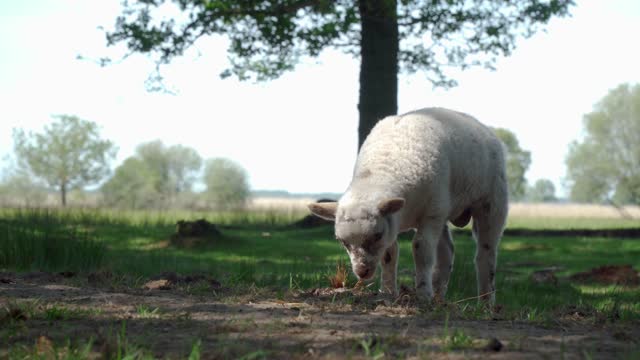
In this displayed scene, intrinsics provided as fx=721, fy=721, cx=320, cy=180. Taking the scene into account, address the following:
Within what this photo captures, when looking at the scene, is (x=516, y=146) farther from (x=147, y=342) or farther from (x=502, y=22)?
(x=147, y=342)

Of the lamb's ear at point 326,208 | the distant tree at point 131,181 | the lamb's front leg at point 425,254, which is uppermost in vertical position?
the distant tree at point 131,181

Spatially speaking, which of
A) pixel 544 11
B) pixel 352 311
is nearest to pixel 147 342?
pixel 352 311

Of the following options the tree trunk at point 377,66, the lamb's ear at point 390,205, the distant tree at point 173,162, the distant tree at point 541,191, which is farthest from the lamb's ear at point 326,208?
the distant tree at point 541,191

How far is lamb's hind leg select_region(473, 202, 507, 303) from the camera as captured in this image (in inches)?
311

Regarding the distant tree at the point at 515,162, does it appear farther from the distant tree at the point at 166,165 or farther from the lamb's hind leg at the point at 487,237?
the lamb's hind leg at the point at 487,237

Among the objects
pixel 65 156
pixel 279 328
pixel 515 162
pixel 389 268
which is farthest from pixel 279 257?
pixel 515 162

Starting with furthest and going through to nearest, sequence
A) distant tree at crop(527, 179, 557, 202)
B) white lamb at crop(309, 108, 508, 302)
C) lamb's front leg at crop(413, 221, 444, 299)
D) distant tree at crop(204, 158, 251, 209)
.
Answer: distant tree at crop(527, 179, 557, 202), distant tree at crop(204, 158, 251, 209), lamb's front leg at crop(413, 221, 444, 299), white lamb at crop(309, 108, 508, 302)

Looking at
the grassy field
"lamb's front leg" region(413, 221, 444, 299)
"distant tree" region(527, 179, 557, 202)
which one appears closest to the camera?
the grassy field

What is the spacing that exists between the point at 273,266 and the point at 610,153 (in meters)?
53.9

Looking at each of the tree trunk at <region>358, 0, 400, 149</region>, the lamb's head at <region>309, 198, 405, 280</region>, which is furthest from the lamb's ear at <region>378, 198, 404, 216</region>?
the tree trunk at <region>358, 0, 400, 149</region>

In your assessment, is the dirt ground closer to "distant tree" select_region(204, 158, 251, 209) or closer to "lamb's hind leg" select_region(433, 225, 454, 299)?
"lamb's hind leg" select_region(433, 225, 454, 299)

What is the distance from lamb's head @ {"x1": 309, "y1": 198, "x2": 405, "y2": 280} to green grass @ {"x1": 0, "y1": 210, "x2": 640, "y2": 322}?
73cm

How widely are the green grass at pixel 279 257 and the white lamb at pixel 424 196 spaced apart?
452mm

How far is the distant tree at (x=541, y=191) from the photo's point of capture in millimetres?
165750
